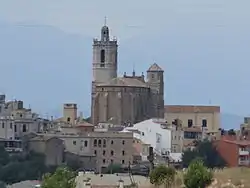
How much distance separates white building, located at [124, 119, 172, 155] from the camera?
7925 cm

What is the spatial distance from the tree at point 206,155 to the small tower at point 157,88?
1810 centimetres

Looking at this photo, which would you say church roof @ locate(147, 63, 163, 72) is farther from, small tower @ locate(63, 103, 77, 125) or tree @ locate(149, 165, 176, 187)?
tree @ locate(149, 165, 176, 187)

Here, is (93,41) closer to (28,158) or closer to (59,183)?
(28,158)

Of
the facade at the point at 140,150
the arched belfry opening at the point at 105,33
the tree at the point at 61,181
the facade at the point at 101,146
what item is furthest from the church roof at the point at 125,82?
the tree at the point at 61,181

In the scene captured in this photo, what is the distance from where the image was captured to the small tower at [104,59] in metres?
95.3

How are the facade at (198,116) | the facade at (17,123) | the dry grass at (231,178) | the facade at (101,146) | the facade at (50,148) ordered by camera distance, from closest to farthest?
the dry grass at (231,178) → the facade at (50,148) → the facade at (101,146) → the facade at (17,123) → the facade at (198,116)

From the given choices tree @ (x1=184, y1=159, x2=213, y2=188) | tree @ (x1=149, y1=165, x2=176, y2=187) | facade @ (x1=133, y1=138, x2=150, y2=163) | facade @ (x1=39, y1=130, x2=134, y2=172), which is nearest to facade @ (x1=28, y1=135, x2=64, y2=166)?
facade @ (x1=39, y1=130, x2=134, y2=172)

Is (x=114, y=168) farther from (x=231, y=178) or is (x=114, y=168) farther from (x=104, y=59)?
(x=231, y=178)

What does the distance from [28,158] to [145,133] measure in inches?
404

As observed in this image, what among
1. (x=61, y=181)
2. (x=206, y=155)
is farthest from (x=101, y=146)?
(x=61, y=181)

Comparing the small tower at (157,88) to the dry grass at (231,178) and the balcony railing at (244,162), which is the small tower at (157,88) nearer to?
the balcony railing at (244,162)

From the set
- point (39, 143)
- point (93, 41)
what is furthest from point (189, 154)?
point (93, 41)

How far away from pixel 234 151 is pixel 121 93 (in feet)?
58.3

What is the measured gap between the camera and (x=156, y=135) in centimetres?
8000
